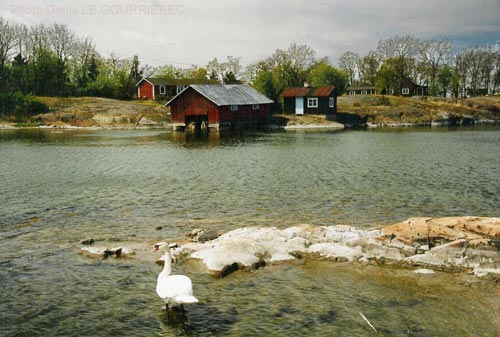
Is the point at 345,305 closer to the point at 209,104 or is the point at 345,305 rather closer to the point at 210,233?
the point at 210,233

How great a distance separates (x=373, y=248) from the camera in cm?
1420

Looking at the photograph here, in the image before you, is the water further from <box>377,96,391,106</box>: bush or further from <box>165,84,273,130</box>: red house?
<box>377,96,391,106</box>: bush

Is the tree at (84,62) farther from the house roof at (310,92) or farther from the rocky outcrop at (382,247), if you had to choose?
the rocky outcrop at (382,247)

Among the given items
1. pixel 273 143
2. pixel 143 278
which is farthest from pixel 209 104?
pixel 143 278

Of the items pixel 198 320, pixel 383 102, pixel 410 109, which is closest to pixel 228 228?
pixel 198 320

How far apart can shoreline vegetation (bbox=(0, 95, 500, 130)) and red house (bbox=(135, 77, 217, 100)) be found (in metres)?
7.58

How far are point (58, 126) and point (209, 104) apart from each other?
94.2 feet

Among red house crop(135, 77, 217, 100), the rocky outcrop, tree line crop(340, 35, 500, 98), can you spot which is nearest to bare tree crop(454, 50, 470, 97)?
tree line crop(340, 35, 500, 98)

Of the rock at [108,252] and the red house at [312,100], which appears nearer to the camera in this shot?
the rock at [108,252]

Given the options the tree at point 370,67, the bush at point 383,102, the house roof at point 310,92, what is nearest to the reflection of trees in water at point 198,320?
the house roof at point 310,92

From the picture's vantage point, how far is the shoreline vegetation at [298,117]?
80.8 metres

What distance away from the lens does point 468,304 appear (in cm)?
1091

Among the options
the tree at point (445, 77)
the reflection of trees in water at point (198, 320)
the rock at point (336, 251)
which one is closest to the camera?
the reflection of trees in water at point (198, 320)

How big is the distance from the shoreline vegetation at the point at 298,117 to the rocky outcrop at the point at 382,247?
62586 millimetres
